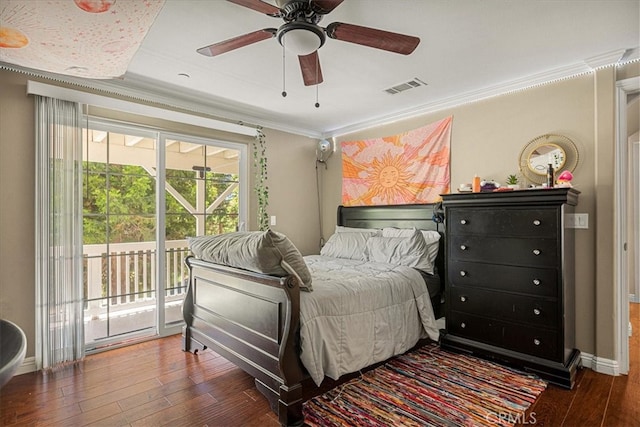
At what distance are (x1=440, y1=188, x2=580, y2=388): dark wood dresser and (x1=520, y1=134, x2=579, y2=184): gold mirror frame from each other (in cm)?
35

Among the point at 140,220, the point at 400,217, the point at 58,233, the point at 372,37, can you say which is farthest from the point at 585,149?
the point at 58,233

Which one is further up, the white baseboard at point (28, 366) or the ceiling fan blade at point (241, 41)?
the ceiling fan blade at point (241, 41)

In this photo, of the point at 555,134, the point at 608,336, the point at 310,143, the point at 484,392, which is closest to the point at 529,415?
the point at 484,392

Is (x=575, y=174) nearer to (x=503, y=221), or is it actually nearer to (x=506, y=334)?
(x=503, y=221)

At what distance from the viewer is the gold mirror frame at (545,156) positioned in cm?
282

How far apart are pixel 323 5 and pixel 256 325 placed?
78.3 inches

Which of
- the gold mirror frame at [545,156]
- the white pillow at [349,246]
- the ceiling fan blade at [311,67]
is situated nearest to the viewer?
the ceiling fan blade at [311,67]

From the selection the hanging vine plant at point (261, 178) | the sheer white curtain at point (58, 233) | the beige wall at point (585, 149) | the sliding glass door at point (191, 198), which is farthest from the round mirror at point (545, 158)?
the sheer white curtain at point (58, 233)

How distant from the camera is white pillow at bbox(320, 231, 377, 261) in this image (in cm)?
381

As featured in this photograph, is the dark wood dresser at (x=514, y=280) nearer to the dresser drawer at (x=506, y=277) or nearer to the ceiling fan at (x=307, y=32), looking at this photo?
the dresser drawer at (x=506, y=277)

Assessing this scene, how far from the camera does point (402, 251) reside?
337cm

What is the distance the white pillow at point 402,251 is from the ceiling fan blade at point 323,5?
7.46 feet

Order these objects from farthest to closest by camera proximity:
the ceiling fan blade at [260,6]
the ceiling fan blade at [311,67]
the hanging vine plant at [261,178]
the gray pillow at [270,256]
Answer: the hanging vine plant at [261,178] → the ceiling fan blade at [311,67] → the gray pillow at [270,256] → the ceiling fan blade at [260,6]

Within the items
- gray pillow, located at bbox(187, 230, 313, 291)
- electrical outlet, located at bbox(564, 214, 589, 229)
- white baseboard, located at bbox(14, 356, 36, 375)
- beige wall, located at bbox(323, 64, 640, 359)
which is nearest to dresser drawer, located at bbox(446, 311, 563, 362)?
beige wall, located at bbox(323, 64, 640, 359)
